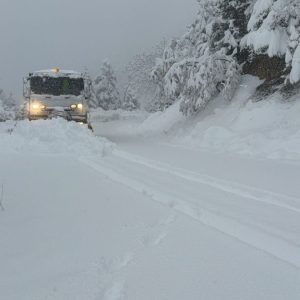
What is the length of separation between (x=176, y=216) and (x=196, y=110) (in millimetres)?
14686

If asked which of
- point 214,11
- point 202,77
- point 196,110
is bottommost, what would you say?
point 196,110

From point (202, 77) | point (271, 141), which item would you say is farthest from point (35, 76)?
point (271, 141)

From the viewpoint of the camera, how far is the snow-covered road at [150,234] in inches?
155

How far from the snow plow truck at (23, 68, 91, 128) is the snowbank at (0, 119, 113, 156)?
298cm

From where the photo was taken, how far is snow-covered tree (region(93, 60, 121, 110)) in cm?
6600

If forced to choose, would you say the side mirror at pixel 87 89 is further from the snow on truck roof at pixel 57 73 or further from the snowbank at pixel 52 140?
the snowbank at pixel 52 140

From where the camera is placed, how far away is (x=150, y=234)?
5.31m

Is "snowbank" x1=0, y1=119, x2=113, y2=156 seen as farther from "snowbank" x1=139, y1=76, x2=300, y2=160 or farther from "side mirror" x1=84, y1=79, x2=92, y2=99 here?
"side mirror" x1=84, y1=79, x2=92, y2=99

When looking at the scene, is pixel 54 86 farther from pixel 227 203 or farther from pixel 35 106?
pixel 227 203

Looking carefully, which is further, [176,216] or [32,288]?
[176,216]

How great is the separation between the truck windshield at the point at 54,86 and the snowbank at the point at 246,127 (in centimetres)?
426

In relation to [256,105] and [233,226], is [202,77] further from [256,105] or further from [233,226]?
[233,226]

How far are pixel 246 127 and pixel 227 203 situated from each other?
973 cm

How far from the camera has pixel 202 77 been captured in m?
19.4
